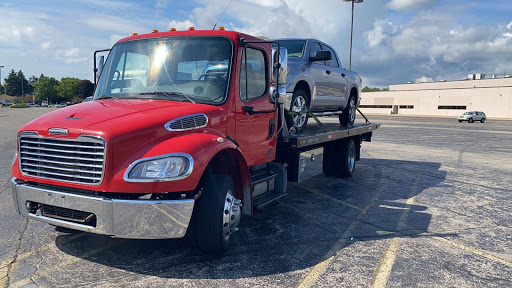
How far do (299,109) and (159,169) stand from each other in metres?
4.04

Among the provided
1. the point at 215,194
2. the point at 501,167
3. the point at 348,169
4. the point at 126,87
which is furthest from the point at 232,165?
the point at 501,167

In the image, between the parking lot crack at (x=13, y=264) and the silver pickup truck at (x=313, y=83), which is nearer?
the parking lot crack at (x=13, y=264)

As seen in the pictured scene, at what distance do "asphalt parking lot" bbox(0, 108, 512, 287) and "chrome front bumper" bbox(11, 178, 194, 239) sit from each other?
19.5 inches

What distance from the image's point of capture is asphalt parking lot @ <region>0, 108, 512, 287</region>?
3910 mm

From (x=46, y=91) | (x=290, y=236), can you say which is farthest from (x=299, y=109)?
(x=46, y=91)

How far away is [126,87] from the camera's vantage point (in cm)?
483

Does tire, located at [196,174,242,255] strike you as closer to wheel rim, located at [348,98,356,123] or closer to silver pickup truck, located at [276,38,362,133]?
silver pickup truck, located at [276,38,362,133]

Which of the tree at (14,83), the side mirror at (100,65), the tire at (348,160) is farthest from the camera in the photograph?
the tree at (14,83)

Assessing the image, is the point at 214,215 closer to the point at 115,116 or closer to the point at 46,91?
the point at 115,116

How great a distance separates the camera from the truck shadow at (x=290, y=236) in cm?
417

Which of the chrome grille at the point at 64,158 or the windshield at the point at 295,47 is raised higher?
the windshield at the point at 295,47

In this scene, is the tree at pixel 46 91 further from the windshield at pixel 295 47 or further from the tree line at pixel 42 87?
the windshield at pixel 295 47

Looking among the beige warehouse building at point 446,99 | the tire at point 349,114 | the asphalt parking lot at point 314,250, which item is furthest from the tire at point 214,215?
the beige warehouse building at point 446,99

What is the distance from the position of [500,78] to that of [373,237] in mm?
73730
